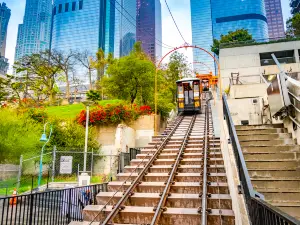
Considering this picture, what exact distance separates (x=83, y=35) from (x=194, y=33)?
68.6m

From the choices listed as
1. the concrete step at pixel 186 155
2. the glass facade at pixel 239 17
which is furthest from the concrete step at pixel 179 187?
the glass facade at pixel 239 17

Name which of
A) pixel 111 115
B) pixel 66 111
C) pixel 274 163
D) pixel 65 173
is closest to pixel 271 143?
pixel 274 163

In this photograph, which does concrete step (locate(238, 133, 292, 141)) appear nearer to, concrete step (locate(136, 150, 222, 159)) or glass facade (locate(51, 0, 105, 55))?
concrete step (locate(136, 150, 222, 159))

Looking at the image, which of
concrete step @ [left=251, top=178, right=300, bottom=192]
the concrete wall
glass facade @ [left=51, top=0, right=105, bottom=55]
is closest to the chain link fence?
concrete step @ [left=251, top=178, right=300, bottom=192]

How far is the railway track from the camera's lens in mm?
5363

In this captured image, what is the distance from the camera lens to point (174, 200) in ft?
20.0

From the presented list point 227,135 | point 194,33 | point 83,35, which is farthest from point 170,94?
point 194,33

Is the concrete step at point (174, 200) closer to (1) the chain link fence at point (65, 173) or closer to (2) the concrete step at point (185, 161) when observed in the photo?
(2) the concrete step at point (185, 161)

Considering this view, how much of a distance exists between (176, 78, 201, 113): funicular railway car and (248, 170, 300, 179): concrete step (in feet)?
47.9

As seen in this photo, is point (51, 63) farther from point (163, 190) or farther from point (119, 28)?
point (119, 28)

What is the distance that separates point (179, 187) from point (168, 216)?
4.51ft

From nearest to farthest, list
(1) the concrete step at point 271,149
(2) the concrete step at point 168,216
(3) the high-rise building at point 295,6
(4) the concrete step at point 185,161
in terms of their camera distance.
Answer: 1. (2) the concrete step at point 168,216
2. (1) the concrete step at point 271,149
3. (4) the concrete step at point 185,161
4. (3) the high-rise building at point 295,6

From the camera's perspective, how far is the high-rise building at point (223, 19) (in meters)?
128

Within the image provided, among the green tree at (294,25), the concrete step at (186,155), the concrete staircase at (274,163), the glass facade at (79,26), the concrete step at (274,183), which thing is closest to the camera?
the concrete staircase at (274,163)
